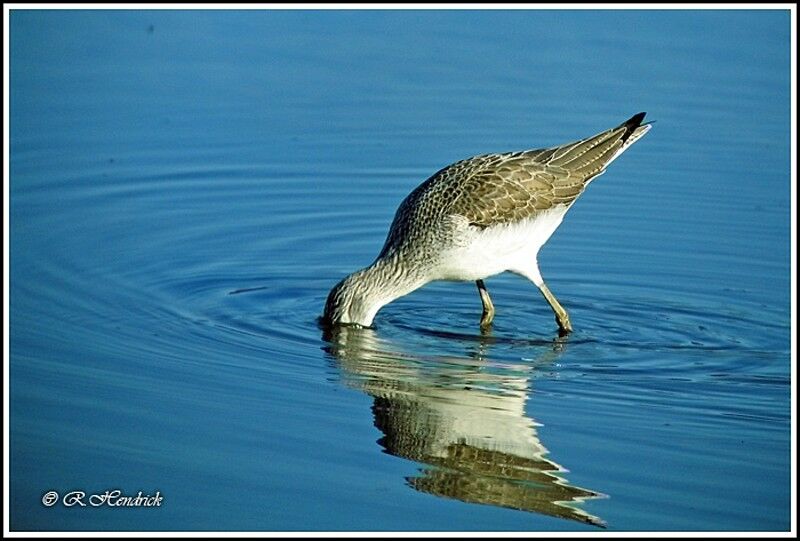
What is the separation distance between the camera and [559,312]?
11273 mm

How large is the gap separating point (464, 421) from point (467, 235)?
7.74 feet

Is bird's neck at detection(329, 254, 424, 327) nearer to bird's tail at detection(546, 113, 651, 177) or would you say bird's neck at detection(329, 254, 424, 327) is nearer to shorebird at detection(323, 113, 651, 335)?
shorebird at detection(323, 113, 651, 335)

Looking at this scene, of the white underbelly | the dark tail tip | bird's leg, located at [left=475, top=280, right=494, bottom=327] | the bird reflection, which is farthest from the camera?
the dark tail tip

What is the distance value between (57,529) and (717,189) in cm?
866

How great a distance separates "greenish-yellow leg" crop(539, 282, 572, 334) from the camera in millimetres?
11156

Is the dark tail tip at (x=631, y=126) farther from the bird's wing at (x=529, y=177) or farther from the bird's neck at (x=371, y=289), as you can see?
the bird's neck at (x=371, y=289)

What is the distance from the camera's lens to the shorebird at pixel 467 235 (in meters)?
11.1

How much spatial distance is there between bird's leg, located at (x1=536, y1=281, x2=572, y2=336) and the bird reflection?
365 mm

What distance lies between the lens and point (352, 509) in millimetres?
7617

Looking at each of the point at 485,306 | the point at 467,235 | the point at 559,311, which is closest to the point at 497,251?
the point at 467,235

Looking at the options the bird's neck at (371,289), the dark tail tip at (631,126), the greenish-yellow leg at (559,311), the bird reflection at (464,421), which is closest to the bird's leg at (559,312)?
the greenish-yellow leg at (559,311)

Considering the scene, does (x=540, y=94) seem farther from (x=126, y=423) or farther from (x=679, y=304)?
(x=126, y=423)

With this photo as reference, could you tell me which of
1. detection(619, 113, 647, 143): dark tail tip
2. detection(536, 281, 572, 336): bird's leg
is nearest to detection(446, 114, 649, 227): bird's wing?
detection(619, 113, 647, 143): dark tail tip

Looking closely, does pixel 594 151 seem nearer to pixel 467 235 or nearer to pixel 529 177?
pixel 529 177
